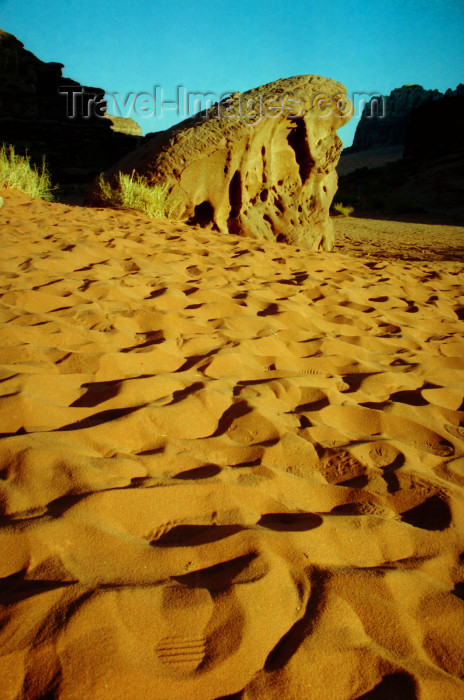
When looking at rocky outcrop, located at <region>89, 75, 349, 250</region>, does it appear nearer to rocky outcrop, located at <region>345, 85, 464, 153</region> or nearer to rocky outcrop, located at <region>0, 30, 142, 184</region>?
rocky outcrop, located at <region>0, 30, 142, 184</region>

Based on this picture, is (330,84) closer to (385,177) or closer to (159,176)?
(159,176)

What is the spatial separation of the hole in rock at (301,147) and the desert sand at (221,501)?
532cm

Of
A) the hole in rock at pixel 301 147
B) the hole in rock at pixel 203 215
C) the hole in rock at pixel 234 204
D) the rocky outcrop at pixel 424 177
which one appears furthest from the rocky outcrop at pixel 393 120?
the hole in rock at pixel 203 215

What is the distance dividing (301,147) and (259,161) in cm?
96

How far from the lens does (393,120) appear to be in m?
60.0

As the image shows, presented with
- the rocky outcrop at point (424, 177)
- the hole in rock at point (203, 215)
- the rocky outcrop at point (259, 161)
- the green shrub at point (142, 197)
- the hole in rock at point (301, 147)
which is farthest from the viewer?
the rocky outcrop at point (424, 177)

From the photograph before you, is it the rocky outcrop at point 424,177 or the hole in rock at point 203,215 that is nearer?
the hole in rock at point 203,215

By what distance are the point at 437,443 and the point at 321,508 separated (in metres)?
0.80

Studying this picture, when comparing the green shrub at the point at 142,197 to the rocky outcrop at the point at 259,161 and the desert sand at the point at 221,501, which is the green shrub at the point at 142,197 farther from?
the desert sand at the point at 221,501

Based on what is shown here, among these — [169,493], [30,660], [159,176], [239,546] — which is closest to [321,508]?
[239,546]

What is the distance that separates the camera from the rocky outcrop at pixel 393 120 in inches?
2302

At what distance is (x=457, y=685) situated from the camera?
3.31ft

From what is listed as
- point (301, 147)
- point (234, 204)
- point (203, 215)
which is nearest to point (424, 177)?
point (301, 147)

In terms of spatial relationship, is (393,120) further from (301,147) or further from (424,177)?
(301,147)
